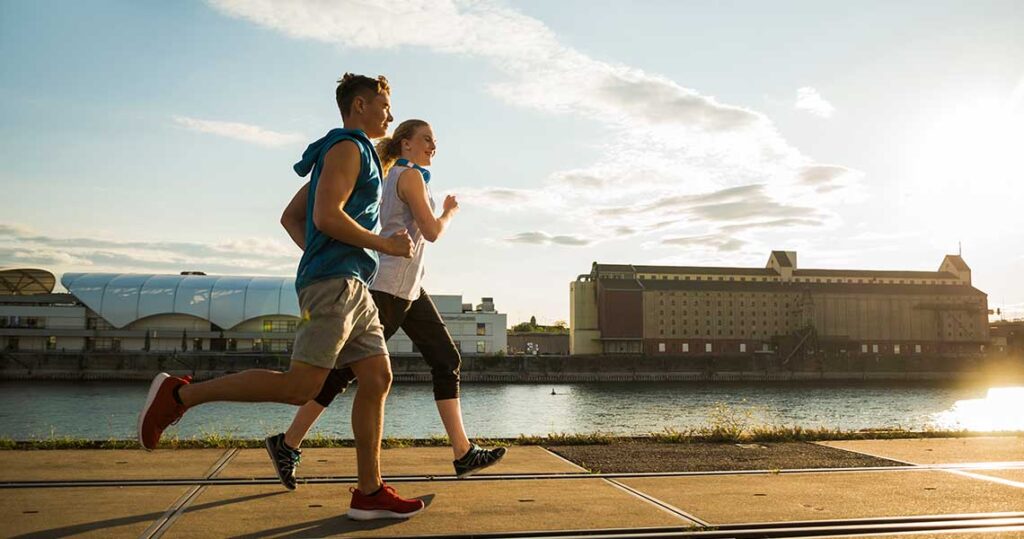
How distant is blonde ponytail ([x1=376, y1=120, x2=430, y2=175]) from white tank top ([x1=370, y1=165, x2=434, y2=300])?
156 millimetres

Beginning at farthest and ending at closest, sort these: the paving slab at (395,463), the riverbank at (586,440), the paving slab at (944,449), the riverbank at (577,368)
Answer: the riverbank at (577,368), the riverbank at (586,440), the paving slab at (944,449), the paving slab at (395,463)

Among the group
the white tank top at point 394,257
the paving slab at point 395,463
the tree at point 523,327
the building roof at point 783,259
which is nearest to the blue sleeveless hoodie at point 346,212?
the white tank top at point 394,257

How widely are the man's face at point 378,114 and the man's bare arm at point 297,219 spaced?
0.42 metres

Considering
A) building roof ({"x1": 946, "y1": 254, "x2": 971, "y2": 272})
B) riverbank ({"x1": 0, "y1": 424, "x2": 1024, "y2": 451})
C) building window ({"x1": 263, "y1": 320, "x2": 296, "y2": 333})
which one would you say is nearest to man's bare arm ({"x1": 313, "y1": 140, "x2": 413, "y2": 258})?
riverbank ({"x1": 0, "y1": 424, "x2": 1024, "y2": 451})

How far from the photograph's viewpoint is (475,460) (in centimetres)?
376

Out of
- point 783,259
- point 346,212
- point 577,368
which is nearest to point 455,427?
point 346,212

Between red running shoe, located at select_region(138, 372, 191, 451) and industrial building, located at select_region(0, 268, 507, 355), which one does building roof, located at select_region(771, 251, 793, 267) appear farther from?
red running shoe, located at select_region(138, 372, 191, 451)

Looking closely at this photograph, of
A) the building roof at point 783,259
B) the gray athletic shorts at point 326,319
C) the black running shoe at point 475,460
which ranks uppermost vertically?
the building roof at point 783,259

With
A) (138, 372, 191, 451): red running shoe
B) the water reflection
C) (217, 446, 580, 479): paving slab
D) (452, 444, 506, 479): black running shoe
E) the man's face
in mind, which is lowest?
the water reflection

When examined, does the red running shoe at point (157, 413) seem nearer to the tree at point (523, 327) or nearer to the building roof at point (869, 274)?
the building roof at point (869, 274)

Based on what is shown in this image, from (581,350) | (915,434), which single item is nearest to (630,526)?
(915,434)

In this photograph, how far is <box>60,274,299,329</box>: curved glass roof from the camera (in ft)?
253

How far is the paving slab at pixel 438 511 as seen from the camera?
2.75 meters

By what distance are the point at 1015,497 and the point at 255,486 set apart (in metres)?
3.30
